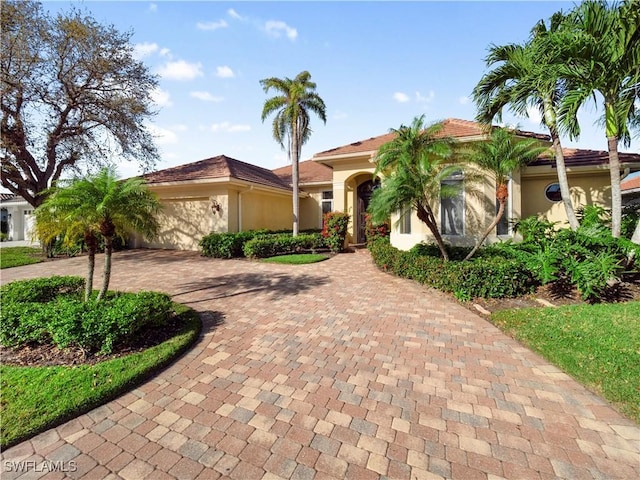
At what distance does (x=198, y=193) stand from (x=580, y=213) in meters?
15.8

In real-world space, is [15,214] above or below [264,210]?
above

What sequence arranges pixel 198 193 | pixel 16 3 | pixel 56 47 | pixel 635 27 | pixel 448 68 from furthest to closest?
pixel 198 193
pixel 56 47
pixel 16 3
pixel 448 68
pixel 635 27

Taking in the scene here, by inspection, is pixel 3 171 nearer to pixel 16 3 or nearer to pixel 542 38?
pixel 16 3

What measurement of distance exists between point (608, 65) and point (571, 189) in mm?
5810

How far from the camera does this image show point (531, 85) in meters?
7.46

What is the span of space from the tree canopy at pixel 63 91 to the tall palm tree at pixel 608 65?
17611 millimetres

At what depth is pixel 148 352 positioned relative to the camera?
3.86 metres

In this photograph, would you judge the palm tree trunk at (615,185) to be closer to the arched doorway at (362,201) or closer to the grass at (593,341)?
the grass at (593,341)

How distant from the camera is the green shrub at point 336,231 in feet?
44.2

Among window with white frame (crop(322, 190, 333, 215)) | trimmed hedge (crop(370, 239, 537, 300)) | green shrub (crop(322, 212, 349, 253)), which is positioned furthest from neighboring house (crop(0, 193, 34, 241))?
trimmed hedge (crop(370, 239, 537, 300))

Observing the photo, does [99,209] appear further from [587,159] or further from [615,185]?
[587,159]

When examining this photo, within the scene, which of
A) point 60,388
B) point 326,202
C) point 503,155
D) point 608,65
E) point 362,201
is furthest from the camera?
point 326,202

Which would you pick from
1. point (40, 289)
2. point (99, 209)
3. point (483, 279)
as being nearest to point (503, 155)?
point (483, 279)

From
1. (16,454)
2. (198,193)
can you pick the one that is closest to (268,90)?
(198,193)
